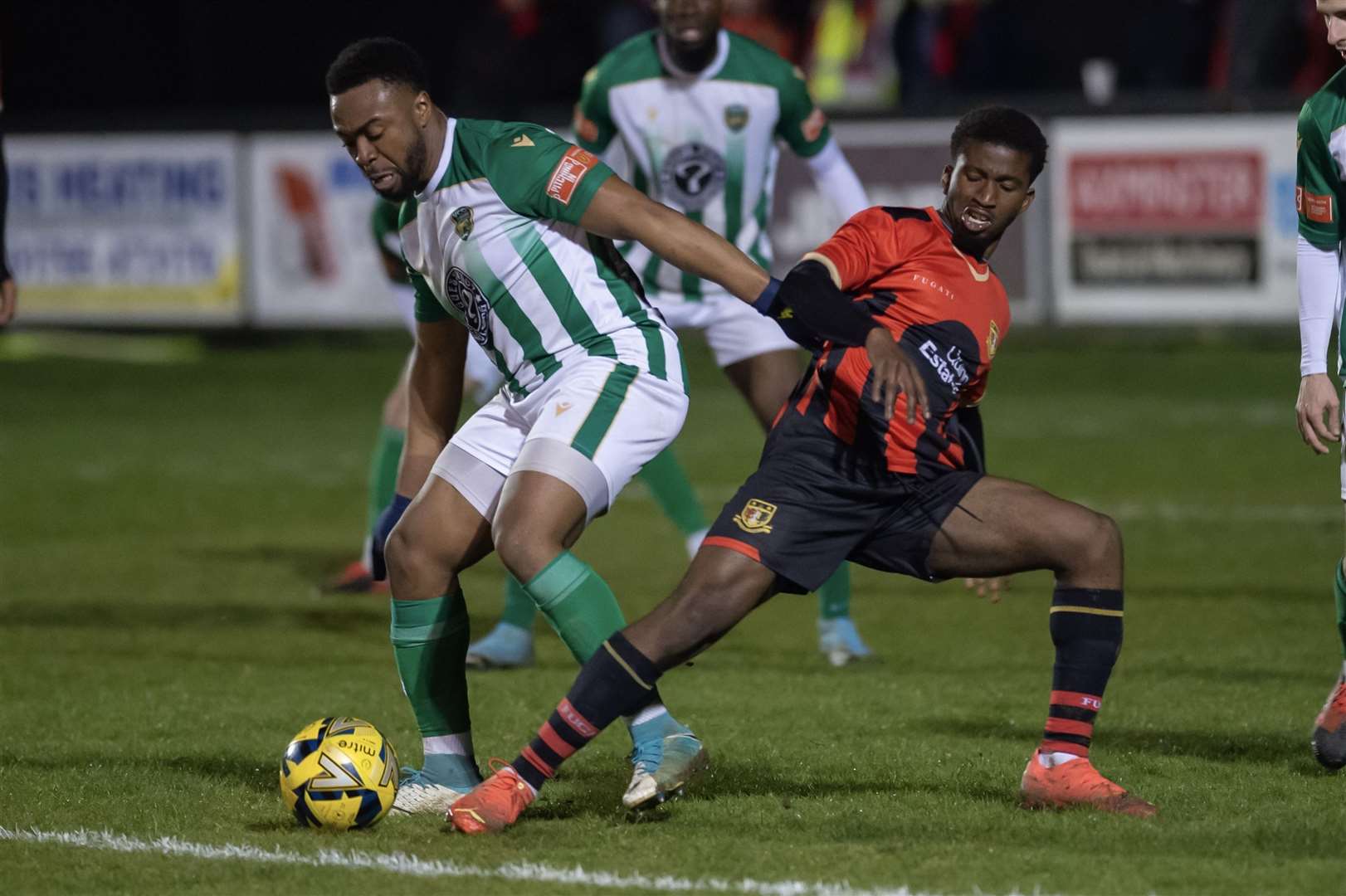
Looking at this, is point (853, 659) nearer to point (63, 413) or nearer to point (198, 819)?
point (198, 819)

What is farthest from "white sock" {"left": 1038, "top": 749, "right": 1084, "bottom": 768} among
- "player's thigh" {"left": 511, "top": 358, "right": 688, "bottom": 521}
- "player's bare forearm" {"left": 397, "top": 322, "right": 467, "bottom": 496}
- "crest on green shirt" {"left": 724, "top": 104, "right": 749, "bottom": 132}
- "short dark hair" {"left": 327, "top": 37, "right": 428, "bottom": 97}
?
"crest on green shirt" {"left": 724, "top": 104, "right": 749, "bottom": 132}

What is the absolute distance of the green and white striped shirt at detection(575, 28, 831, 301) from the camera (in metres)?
7.94

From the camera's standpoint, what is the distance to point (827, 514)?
5.09 m

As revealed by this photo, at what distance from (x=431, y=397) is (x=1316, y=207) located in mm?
2508

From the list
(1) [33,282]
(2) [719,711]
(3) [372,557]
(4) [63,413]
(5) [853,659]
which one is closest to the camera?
(3) [372,557]

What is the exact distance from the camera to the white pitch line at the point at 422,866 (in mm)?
4453

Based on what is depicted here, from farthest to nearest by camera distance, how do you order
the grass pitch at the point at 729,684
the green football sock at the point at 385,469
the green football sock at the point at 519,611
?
the green football sock at the point at 385,469 → the green football sock at the point at 519,611 → the grass pitch at the point at 729,684

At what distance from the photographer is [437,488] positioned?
5.30 metres

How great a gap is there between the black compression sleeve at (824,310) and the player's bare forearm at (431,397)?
3.76 feet

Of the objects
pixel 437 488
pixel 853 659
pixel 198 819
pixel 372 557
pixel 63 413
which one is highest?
pixel 437 488

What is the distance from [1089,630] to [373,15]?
63.4 feet

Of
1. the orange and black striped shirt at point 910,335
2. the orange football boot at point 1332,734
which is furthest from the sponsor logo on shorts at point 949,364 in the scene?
the orange football boot at point 1332,734

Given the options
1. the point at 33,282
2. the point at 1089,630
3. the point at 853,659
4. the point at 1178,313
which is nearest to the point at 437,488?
the point at 1089,630

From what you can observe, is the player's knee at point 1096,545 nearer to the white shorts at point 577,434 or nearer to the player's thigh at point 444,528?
the white shorts at point 577,434
